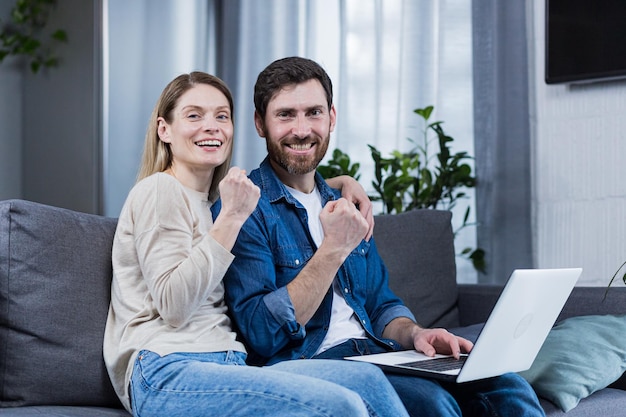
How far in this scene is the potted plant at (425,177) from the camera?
3.22 meters

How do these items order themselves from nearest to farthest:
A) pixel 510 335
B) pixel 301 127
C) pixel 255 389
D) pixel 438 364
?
pixel 255 389
pixel 510 335
pixel 438 364
pixel 301 127

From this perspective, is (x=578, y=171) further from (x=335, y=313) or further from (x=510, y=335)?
(x=510, y=335)

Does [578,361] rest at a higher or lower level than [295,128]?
lower

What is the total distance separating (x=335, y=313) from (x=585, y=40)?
160cm

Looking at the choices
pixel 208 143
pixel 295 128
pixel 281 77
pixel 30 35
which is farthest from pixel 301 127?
pixel 30 35

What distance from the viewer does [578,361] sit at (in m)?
2.05

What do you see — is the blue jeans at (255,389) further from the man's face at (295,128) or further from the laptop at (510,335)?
the man's face at (295,128)

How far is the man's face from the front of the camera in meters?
1.98

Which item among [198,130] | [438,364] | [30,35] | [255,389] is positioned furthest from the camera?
[30,35]

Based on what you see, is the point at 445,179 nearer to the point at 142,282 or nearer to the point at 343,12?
the point at 343,12

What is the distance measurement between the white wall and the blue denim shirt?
3.76ft

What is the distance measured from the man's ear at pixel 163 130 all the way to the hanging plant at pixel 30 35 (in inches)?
81.2

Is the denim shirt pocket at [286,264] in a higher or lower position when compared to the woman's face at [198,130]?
lower

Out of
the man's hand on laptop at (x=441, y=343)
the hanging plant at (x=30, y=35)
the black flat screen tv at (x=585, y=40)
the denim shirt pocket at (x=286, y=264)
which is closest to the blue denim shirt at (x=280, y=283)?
the denim shirt pocket at (x=286, y=264)
